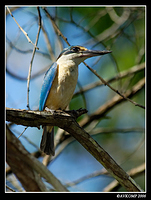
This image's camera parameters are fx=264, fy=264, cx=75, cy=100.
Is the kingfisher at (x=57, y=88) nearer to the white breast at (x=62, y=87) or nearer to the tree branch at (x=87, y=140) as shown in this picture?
the white breast at (x=62, y=87)

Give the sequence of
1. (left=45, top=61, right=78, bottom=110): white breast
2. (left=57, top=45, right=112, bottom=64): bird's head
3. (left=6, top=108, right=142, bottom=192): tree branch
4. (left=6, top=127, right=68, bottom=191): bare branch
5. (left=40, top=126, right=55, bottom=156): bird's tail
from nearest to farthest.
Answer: (left=6, top=127, right=68, bottom=191): bare branch, (left=6, top=108, right=142, bottom=192): tree branch, (left=45, top=61, right=78, bottom=110): white breast, (left=40, top=126, right=55, bottom=156): bird's tail, (left=57, top=45, right=112, bottom=64): bird's head

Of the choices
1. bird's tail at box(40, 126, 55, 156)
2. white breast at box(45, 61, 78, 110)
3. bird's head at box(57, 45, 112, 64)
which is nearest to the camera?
white breast at box(45, 61, 78, 110)

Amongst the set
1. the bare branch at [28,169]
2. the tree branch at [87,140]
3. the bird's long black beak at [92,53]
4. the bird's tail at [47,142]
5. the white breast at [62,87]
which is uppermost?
the bird's long black beak at [92,53]

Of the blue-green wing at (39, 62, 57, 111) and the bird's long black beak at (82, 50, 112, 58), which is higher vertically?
the bird's long black beak at (82, 50, 112, 58)

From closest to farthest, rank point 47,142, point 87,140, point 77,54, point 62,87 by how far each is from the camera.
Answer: point 87,140 < point 62,87 < point 47,142 < point 77,54

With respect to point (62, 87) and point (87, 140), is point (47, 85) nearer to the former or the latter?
point (62, 87)

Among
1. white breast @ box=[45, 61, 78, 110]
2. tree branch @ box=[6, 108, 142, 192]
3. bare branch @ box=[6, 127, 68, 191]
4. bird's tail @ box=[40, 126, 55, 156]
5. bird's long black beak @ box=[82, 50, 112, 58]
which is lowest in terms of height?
bare branch @ box=[6, 127, 68, 191]

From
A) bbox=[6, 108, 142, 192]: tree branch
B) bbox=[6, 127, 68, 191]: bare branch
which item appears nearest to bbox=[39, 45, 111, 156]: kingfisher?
bbox=[6, 108, 142, 192]: tree branch

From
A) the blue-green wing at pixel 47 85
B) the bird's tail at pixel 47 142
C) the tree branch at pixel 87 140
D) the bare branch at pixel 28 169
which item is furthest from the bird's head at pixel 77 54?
the bare branch at pixel 28 169

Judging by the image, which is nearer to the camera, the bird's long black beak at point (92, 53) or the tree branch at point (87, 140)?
the tree branch at point (87, 140)

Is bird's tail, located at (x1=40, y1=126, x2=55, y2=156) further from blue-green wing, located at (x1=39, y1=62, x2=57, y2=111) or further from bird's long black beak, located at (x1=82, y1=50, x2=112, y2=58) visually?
bird's long black beak, located at (x1=82, y1=50, x2=112, y2=58)

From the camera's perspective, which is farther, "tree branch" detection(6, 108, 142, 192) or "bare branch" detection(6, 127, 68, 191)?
"tree branch" detection(6, 108, 142, 192)

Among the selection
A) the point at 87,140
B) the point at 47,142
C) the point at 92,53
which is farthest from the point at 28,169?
the point at 92,53

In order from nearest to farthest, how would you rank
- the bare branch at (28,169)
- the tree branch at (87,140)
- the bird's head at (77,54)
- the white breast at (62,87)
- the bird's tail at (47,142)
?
1. the bare branch at (28,169)
2. the tree branch at (87,140)
3. the white breast at (62,87)
4. the bird's tail at (47,142)
5. the bird's head at (77,54)
